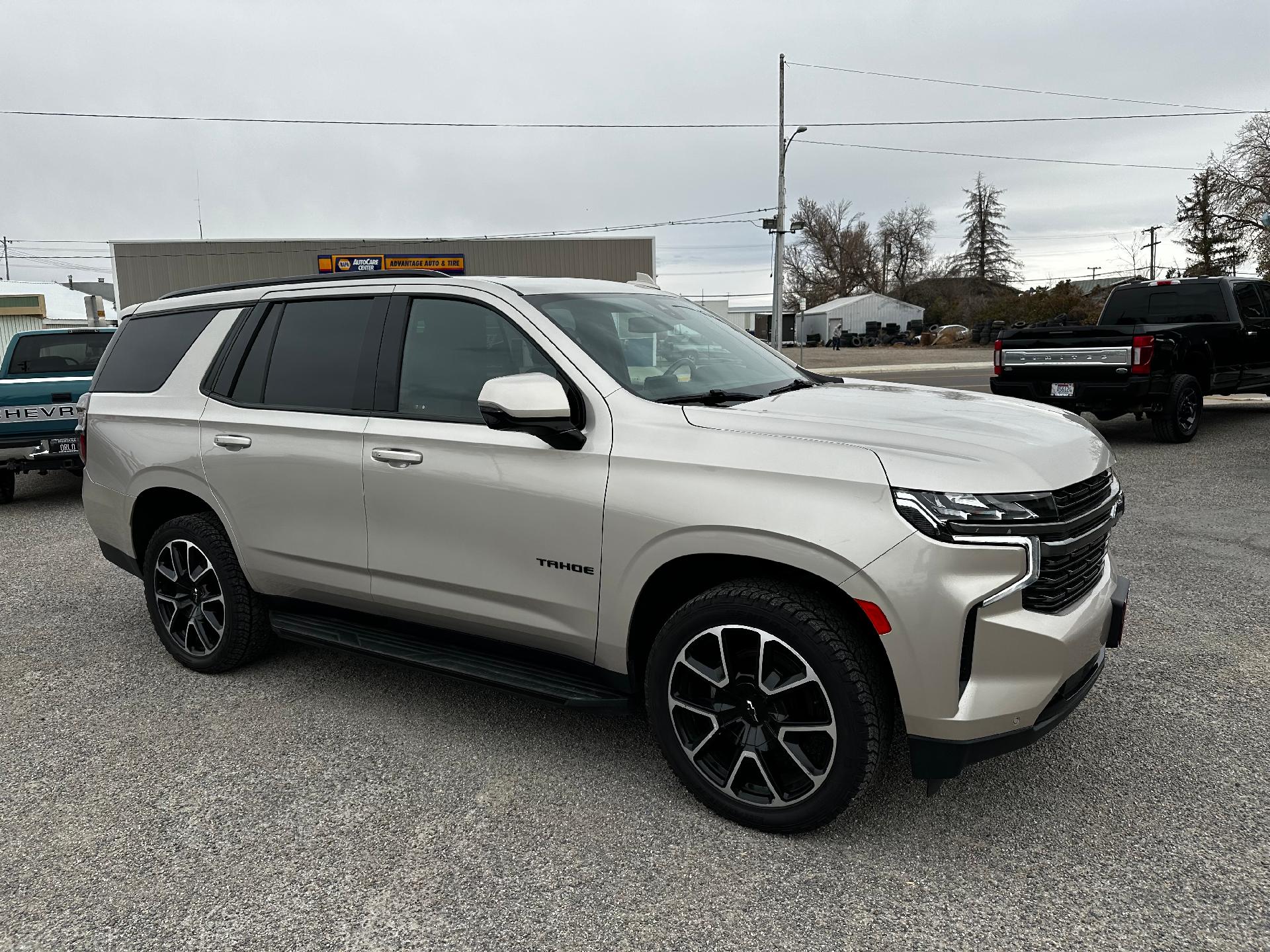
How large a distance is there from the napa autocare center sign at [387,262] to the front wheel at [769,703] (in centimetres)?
2715

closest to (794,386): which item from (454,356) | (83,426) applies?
(454,356)

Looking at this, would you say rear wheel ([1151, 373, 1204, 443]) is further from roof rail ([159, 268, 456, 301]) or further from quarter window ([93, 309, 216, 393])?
quarter window ([93, 309, 216, 393])

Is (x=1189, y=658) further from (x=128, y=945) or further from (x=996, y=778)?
(x=128, y=945)

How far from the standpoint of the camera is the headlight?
2.51m

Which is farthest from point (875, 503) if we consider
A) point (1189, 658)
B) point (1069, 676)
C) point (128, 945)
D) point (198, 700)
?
point (198, 700)

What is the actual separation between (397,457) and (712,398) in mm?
1256

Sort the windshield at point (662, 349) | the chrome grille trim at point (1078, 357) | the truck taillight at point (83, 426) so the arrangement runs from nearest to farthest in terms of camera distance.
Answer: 1. the windshield at point (662, 349)
2. the truck taillight at point (83, 426)
3. the chrome grille trim at point (1078, 357)

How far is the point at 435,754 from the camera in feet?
11.7

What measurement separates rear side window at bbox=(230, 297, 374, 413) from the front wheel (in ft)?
6.02

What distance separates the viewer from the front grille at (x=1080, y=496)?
2662 millimetres

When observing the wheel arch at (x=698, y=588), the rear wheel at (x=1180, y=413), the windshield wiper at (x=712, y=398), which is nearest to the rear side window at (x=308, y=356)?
the windshield wiper at (x=712, y=398)

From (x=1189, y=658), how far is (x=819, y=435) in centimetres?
279

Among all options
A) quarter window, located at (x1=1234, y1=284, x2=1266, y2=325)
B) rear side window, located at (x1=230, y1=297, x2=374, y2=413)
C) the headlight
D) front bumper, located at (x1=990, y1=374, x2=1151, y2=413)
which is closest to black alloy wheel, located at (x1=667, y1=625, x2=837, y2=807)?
the headlight

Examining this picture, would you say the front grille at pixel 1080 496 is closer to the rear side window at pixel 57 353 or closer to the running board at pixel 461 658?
the running board at pixel 461 658
